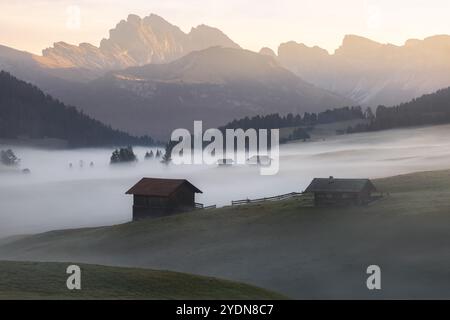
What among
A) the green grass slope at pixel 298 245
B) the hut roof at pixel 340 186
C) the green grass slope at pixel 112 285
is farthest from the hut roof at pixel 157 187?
the green grass slope at pixel 112 285

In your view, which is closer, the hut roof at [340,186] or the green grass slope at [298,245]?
the green grass slope at [298,245]

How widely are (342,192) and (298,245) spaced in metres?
19.5

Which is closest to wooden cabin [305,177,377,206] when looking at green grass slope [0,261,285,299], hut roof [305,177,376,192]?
hut roof [305,177,376,192]

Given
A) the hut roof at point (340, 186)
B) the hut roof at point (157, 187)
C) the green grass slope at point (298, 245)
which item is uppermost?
the hut roof at point (340, 186)

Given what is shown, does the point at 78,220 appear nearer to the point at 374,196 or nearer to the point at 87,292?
the point at 374,196

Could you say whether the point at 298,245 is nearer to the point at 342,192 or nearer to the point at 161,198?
the point at 342,192

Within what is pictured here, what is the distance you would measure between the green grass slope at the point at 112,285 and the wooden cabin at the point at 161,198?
53.7 meters

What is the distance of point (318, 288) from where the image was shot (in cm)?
5591

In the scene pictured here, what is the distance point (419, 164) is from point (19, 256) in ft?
398

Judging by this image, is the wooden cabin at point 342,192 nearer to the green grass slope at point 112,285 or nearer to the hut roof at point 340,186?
the hut roof at point 340,186

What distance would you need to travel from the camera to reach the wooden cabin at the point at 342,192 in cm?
8697

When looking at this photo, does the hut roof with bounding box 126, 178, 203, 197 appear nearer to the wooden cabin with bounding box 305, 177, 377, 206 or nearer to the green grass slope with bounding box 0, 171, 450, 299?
the green grass slope with bounding box 0, 171, 450, 299

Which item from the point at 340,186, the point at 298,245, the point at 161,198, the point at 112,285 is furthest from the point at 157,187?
the point at 112,285

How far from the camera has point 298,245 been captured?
7019 centimetres
